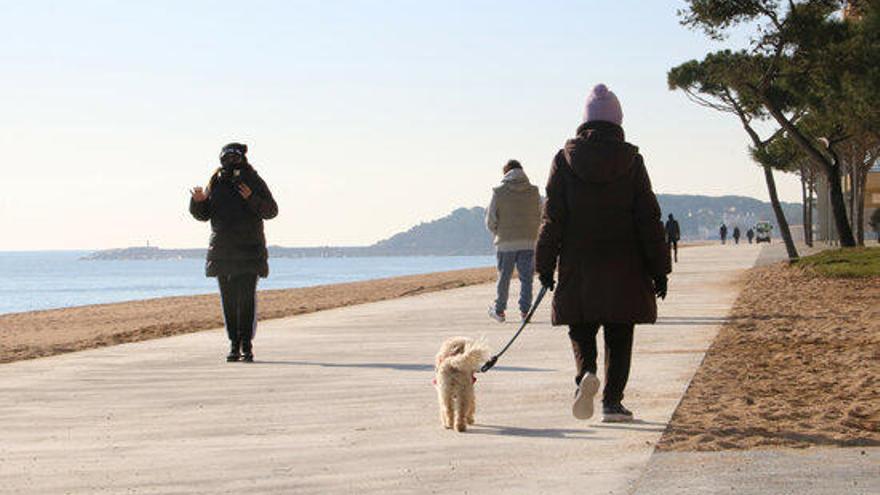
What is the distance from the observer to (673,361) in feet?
42.7

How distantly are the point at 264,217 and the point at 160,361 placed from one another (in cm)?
167

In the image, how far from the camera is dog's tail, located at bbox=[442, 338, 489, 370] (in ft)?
28.2

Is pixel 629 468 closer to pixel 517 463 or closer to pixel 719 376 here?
pixel 517 463

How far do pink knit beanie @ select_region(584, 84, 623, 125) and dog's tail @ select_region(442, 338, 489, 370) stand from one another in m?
1.38

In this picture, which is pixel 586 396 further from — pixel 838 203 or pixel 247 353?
pixel 838 203

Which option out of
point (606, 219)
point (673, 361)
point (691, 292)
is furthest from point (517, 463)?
point (691, 292)

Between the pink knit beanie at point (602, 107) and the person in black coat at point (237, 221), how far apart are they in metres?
5.30

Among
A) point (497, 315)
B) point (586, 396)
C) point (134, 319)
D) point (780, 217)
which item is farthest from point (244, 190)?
point (780, 217)

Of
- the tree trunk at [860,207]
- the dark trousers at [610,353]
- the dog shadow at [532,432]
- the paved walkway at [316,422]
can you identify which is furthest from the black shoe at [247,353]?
the tree trunk at [860,207]

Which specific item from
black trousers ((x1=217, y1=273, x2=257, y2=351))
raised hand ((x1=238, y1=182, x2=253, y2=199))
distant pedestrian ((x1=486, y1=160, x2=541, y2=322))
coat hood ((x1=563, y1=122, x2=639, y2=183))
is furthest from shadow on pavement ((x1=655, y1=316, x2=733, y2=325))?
coat hood ((x1=563, y1=122, x2=639, y2=183))

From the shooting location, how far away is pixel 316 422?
31.0 feet

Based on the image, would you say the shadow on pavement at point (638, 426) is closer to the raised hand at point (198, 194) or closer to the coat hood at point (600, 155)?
the coat hood at point (600, 155)

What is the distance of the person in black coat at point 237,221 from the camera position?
1377 cm

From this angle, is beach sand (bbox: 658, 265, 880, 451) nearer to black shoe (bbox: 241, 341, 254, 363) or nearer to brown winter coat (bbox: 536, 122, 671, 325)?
brown winter coat (bbox: 536, 122, 671, 325)
